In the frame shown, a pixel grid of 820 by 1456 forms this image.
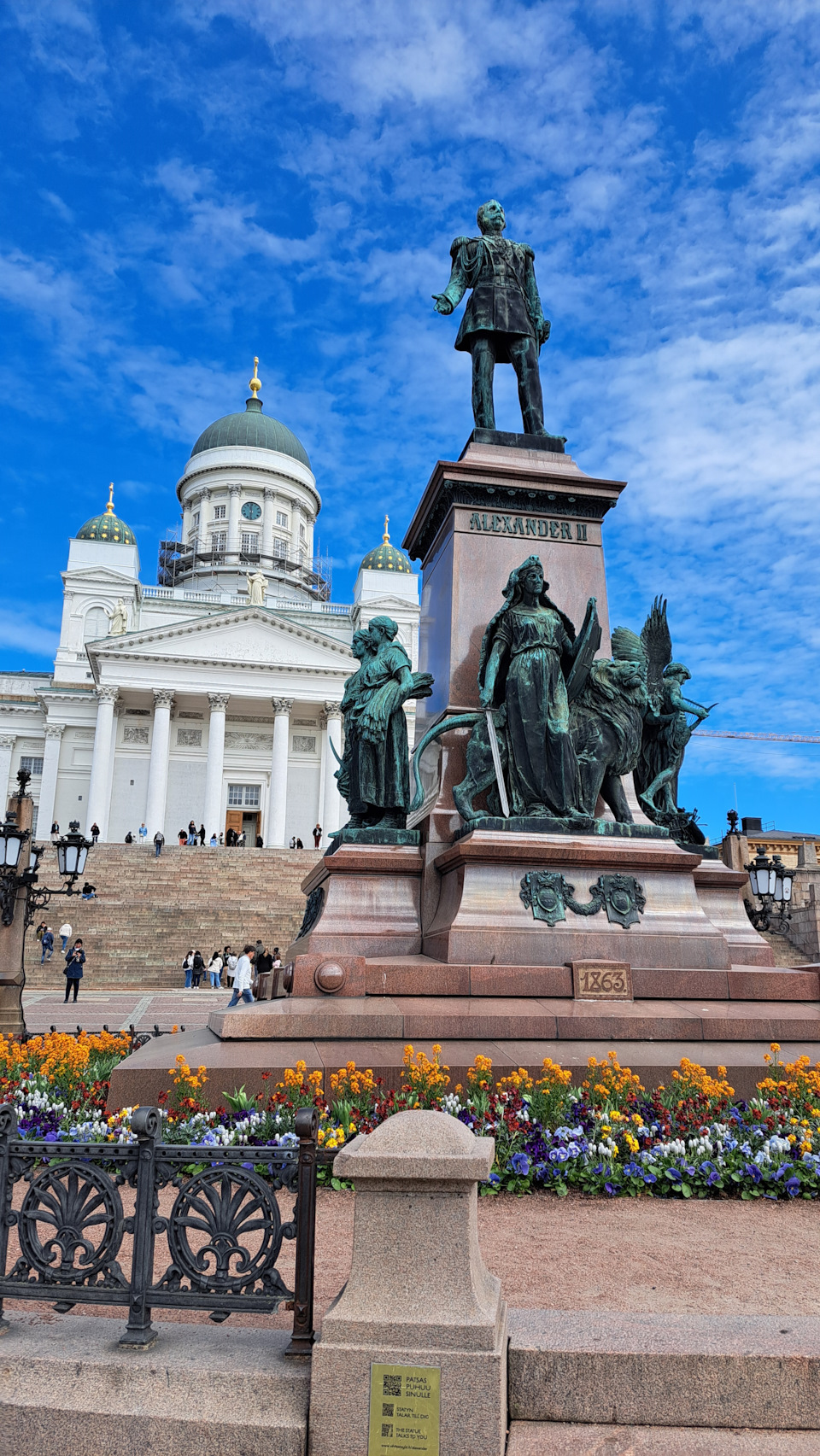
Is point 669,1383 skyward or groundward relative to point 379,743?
groundward

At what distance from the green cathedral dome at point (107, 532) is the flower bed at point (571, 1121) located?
71877 mm

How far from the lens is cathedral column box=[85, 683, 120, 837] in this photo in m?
61.2

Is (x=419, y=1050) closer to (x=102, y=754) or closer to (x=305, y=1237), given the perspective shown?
(x=305, y=1237)

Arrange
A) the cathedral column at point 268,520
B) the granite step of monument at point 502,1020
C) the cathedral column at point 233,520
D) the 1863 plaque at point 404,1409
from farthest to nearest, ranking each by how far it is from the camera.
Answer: the cathedral column at point 268,520 < the cathedral column at point 233,520 < the granite step of monument at point 502,1020 < the 1863 plaque at point 404,1409

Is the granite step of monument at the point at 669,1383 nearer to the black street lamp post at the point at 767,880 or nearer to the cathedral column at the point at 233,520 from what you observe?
the black street lamp post at the point at 767,880

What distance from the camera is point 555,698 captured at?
8484 mm

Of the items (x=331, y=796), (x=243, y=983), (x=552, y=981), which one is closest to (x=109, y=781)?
(x=331, y=796)

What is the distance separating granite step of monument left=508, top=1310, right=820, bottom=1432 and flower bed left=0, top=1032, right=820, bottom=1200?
238 cm

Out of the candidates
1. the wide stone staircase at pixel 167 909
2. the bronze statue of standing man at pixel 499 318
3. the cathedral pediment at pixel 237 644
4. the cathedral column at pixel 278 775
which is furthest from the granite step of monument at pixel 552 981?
the cathedral pediment at pixel 237 644

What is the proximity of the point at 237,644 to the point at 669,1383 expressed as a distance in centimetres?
6231

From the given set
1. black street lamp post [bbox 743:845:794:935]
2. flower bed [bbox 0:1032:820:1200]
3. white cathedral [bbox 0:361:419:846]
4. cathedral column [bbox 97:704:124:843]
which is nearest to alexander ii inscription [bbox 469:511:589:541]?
flower bed [bbox 0:1032:820:1200]

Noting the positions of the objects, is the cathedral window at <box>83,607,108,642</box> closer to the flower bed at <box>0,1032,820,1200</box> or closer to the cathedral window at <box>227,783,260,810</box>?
the cathedral window at <box>227,783,260,810</box>

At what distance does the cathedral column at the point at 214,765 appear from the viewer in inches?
2411

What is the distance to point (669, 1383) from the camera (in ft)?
10.1
